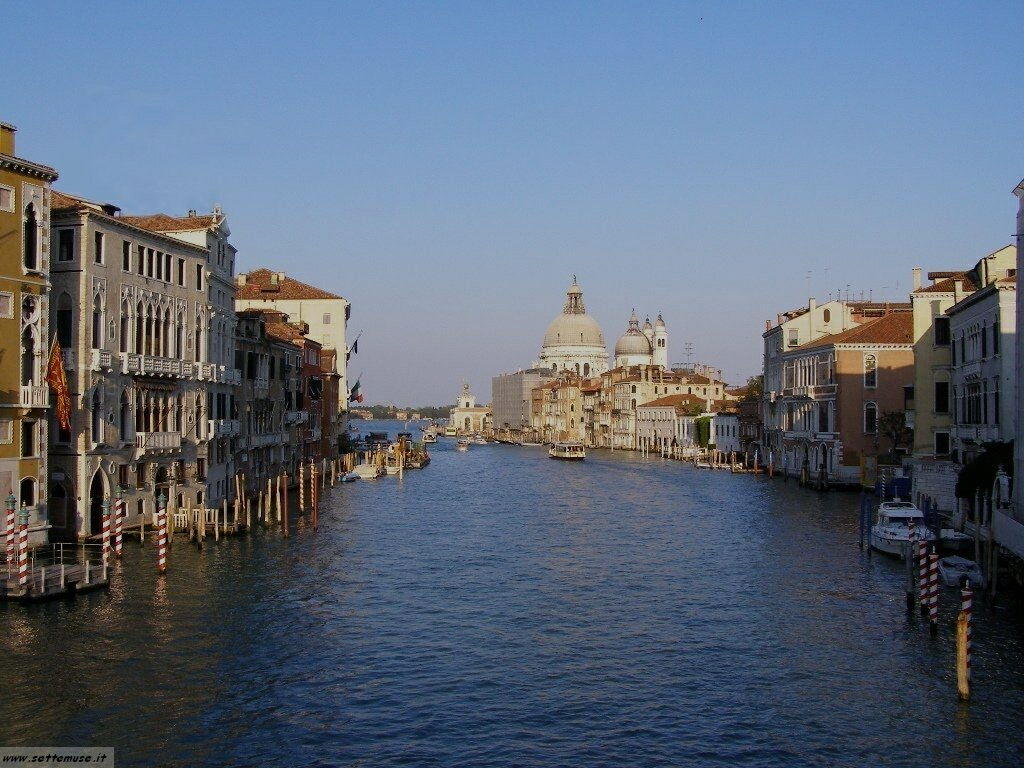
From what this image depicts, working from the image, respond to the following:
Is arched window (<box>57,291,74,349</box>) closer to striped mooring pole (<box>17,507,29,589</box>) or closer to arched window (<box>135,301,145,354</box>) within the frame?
arched window (<box>135,301,145,354</box>)

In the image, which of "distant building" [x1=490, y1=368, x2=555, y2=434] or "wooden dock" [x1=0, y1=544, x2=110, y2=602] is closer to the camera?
"wooden dock" [x1=0, y1=544, x2=110, y2=602]

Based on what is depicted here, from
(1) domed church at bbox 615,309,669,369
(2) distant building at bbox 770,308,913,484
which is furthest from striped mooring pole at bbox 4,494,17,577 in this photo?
(1) domed church at bbox 615,309,669,369

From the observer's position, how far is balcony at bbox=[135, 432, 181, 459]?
29.4 meters

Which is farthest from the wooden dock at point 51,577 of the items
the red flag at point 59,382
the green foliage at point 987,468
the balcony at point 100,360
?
the green foliage at point 987,468

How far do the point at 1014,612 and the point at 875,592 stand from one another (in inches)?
150

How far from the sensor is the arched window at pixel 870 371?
5206cm

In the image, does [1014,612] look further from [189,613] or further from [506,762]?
[189,613]

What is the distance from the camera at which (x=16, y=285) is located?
2381 cm

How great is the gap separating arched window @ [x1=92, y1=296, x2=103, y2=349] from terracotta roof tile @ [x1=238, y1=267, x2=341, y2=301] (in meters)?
33.4

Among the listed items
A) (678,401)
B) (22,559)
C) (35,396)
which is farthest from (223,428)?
(678,401)

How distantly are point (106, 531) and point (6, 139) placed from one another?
8851 mm

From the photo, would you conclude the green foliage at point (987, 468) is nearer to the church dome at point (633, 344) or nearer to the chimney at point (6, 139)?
the chimney at point (6, 139)

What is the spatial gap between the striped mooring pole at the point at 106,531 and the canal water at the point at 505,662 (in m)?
0.61

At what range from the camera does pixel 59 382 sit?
81.9 feet
